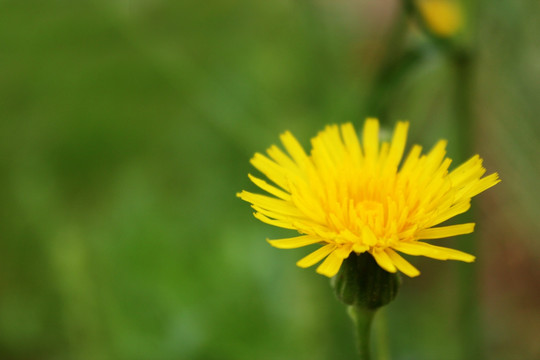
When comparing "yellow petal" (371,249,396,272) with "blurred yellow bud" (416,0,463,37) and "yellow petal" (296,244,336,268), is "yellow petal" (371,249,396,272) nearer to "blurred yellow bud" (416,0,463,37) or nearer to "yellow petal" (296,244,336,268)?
"yellow petal" (296,244,336,268)

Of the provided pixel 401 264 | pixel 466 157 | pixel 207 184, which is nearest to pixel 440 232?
pixel 401 264

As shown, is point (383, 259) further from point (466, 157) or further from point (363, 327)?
point (466, 157)

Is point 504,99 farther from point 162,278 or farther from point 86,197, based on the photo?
point 86,197

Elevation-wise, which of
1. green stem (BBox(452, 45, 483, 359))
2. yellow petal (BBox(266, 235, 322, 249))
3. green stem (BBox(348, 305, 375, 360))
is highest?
green stem (BBox(452, 45, 483, 359))

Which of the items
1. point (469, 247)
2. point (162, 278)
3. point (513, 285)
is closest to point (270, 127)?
point (162, 278)

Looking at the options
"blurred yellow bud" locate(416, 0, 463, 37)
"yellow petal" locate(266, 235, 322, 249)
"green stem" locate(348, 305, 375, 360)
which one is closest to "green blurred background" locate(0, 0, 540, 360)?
"blurred yellow bud" locate(416, 0, 463, 37)

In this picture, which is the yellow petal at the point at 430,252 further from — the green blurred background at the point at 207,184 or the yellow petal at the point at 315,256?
the green blurred background at the point at 207,184
